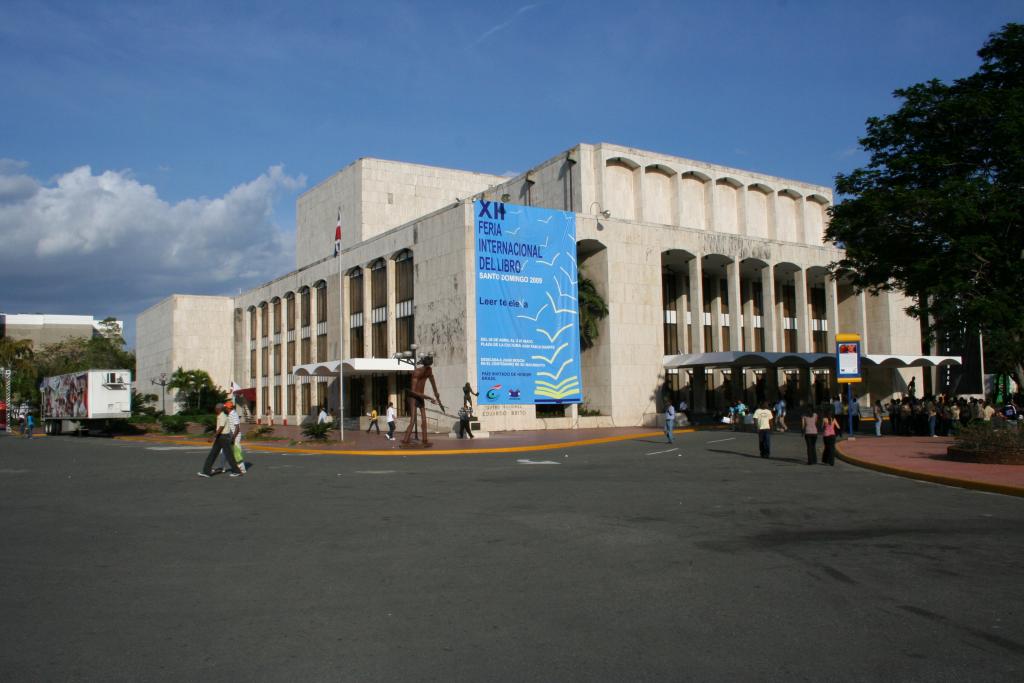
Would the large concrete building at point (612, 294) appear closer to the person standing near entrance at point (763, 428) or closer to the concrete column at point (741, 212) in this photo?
the concrete column at point (741, 212)

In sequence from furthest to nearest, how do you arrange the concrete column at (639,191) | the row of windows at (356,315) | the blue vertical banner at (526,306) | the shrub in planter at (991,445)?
the concrete column at (639,191)
the row of windows at (356,315)
the blue vertical banner at (526,306)
the shrub in planter at (991,445)

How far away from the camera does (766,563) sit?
26.9ft

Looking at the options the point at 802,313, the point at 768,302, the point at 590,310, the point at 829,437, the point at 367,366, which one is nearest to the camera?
the point at 829,437

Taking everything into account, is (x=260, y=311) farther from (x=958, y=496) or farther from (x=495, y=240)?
(x=958, y=496)

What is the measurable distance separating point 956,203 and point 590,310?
20.3 m

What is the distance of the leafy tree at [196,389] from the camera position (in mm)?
69625

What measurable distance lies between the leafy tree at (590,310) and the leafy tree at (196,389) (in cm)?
3954

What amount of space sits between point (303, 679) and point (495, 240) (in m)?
34.2

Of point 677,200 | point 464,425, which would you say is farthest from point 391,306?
point 677,200

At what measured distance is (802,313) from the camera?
53.0m

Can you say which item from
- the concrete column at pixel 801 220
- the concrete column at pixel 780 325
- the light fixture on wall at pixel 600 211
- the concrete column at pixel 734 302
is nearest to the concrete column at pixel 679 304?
the concrete column at pixel 734 302

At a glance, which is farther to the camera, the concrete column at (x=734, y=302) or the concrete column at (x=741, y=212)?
the concrete column at (x=741, y=212)

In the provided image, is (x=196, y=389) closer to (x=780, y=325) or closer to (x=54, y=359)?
(x=54, y=359)

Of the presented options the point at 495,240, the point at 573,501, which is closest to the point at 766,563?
the point at 573,501
